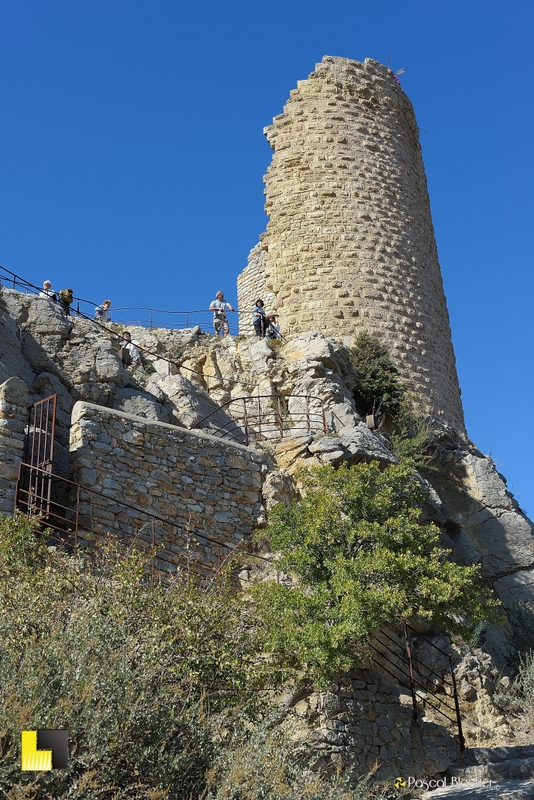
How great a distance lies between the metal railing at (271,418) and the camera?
563 inches

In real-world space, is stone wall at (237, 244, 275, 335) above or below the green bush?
above

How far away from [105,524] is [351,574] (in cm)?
333

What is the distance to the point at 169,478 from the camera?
39.2 ft

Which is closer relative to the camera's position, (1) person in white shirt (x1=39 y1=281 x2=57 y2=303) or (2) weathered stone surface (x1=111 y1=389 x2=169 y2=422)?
(2) weathered stone surface (x1=111 y1=389 x2=169 y2=422)

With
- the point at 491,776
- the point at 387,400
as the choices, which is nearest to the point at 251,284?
the point at 387,400

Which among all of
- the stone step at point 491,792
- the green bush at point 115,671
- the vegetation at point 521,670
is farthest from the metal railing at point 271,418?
the stone step at point 491,792

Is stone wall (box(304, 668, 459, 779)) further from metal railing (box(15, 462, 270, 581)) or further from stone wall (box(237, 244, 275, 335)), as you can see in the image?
stone wall (box(237, 244, 275, 335))

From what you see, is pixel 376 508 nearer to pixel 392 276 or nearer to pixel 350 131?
pixel 392 276

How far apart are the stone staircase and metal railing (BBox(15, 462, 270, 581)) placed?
11.0 feet

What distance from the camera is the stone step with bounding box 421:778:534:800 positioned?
8367 millimetres

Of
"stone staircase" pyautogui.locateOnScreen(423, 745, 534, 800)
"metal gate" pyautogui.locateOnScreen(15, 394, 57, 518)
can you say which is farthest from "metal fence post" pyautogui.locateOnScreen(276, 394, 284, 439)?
"stone staircase" pyautogui.locateOnScreen(423, 745, 534, 800)

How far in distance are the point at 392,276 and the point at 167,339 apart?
4866mm

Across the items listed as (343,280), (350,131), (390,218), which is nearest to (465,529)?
(343,280)

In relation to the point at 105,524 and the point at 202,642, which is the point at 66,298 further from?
the point at 202,642
